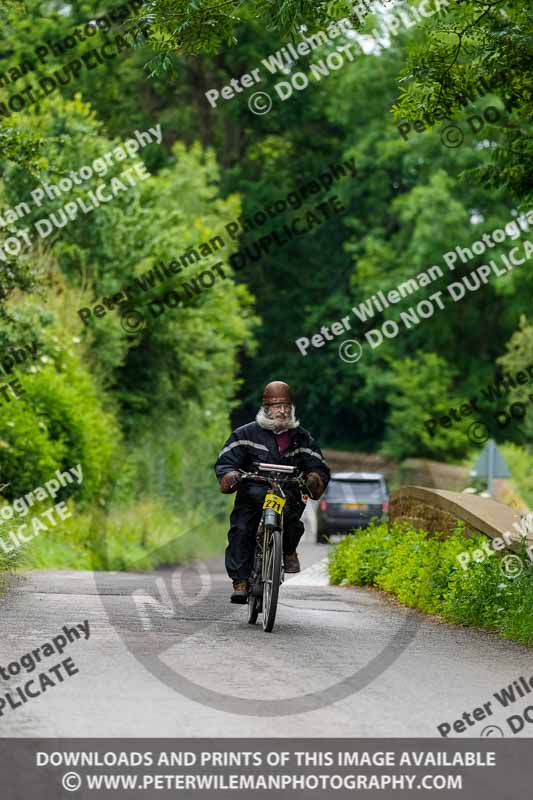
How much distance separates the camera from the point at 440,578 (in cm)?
1463

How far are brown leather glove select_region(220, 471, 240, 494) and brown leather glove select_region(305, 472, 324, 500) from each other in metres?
0.54

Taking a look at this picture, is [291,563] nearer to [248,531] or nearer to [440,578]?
[248,531]

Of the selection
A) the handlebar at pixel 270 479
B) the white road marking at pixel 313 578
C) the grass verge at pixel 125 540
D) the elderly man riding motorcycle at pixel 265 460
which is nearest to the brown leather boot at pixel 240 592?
the elderly man riding motorcycle at pixel 265 460

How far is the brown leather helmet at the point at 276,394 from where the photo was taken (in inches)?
477

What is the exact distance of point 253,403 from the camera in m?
60.3

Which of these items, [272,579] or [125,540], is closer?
[272,579]

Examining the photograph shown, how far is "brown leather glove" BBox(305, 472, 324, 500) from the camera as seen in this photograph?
39.0 ft

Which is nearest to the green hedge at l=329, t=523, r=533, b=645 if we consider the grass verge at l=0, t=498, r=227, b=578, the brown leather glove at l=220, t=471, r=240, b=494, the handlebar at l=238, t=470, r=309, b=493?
the handlebar at l=238, t=470, r=309, b=493

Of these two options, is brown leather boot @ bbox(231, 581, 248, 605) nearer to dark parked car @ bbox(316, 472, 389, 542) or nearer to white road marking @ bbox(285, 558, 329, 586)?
white road marking @ bbox(285, 558, 329, 586)

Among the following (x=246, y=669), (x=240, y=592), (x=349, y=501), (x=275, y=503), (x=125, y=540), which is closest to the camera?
(x=246, y=669)

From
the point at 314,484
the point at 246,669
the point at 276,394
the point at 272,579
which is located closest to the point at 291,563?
the point at 272,579

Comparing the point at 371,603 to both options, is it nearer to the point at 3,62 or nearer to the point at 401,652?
the point at 401,652

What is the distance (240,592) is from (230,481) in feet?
3.24

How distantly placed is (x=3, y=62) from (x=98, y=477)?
74.1 ft
